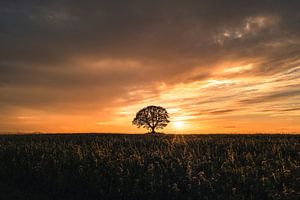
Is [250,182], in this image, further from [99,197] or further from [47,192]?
[47,192]

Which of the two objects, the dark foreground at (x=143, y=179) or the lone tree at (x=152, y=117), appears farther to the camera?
the lone tree at (x=152, y=117)

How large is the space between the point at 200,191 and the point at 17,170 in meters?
8.65

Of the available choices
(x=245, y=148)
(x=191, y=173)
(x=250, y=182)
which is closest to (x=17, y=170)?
(x=191, y=173)

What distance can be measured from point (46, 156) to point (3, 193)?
175 inches

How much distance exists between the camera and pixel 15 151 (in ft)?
56.4

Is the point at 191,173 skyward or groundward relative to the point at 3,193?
skyward

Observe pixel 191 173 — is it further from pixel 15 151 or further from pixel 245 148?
pixel 15 151

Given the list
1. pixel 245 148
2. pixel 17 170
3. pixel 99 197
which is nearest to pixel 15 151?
pixel 17 170

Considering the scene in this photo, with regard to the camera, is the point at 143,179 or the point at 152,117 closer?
the point at 143,179

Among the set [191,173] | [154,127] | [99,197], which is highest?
[154,127]

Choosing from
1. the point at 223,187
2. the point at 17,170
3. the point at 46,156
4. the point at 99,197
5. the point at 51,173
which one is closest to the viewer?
the point at 223,187

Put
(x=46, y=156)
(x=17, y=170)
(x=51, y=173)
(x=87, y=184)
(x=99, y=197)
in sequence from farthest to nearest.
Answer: (x=46, y=156), (x=17, y=170), (x=51, y=173), (x=87, y=184), (x=99, y=197)

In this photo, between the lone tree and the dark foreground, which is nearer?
the dark foreground

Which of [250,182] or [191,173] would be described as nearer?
[250,182]
